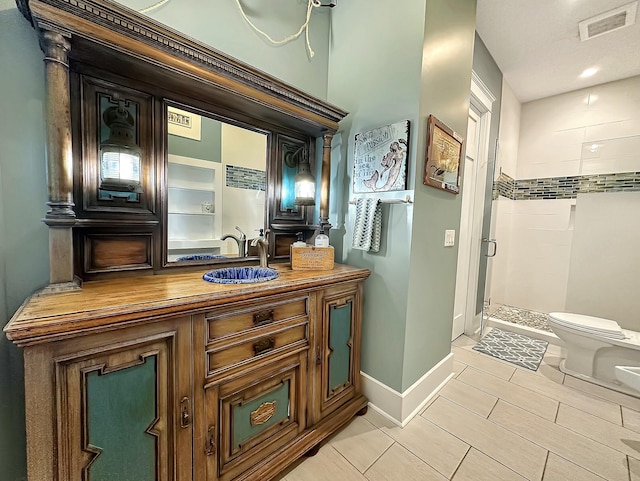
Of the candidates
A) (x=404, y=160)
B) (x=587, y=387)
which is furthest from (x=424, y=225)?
(x=587, y=387)

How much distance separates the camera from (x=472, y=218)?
276cm

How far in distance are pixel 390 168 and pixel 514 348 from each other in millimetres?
2453

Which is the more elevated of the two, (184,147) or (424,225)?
(184,147)

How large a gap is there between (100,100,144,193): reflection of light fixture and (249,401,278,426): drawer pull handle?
1134mm

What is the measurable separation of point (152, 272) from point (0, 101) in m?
0.81

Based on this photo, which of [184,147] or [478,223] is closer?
[184,147]

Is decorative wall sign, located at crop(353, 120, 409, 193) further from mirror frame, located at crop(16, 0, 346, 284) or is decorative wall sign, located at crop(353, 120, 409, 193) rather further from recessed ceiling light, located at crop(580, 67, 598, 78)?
recessed ceiling light, located at crop(580, 67, 598, 78)

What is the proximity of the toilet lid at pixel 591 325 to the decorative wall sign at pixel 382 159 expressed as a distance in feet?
6.60

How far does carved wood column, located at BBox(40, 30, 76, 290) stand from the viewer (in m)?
0.84

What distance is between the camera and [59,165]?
88cm

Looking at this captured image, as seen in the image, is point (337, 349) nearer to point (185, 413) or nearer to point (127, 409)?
point (185, 413)

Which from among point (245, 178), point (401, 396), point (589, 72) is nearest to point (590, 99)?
point (589, 72)

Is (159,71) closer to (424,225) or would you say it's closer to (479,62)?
(424,225)

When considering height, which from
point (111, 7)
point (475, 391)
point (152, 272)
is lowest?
point (475, 391)
